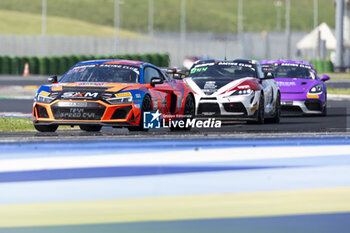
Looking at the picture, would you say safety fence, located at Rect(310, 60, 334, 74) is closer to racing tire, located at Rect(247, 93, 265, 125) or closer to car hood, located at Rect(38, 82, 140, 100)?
racing tire, located at Rect(247, 93, 265, 125)

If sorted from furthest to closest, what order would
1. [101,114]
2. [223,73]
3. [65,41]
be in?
1. [65,41]
2. [223,73]
3. [101,114]

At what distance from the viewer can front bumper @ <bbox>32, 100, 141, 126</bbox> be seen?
14.2 meters

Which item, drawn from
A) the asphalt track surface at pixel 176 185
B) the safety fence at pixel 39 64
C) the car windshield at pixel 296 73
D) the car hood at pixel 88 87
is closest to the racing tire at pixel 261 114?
the car hood at pixel 88 87

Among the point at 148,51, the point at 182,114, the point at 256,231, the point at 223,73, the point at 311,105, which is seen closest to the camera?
the point at 256,231

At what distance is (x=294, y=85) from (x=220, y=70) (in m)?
3.54

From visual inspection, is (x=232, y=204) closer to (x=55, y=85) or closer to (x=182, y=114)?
(x=55, y=85)

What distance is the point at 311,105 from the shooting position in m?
22.0

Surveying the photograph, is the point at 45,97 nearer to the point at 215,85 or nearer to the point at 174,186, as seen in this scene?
the point at 215,85

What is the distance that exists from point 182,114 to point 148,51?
69.5 metres

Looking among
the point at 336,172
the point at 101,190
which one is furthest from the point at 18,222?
the point at 336,172

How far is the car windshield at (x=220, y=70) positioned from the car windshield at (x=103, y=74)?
11.0 feet

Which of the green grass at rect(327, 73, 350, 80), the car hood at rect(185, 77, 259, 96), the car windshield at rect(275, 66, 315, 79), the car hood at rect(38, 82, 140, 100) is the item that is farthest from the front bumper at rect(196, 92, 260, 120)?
the green grass at rect(327, 73, 350, 80)

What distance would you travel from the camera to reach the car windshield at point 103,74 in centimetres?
1532

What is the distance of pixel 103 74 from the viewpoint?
610 inches
